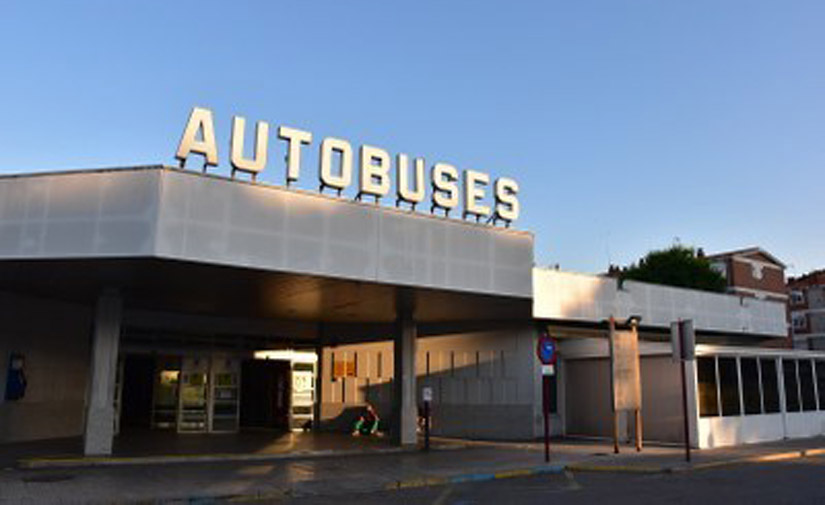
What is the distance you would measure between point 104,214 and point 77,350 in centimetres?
1061

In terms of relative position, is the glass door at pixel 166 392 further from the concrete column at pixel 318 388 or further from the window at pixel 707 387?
the window at pixel 707 387

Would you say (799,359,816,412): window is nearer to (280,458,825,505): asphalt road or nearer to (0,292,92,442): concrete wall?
(280,458,825,505): asphalt road

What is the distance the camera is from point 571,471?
640 inches

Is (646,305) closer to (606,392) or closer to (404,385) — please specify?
(606,392)

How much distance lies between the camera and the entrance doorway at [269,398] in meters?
28.8

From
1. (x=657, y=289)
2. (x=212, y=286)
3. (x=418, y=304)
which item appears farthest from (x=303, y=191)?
(x=657, y=289)

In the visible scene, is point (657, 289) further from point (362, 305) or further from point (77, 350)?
point (77, 350)

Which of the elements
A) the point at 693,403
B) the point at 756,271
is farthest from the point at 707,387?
the point at 756,271

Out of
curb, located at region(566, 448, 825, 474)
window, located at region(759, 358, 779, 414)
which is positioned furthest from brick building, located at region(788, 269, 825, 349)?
curb, located at region(566, 448, 825, 474)

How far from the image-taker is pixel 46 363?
73.8ft

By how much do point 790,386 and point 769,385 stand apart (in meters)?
1.38

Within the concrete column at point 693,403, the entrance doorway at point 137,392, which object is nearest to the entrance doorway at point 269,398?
the entrance doorway at point 137,392

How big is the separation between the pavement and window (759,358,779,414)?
2.04m

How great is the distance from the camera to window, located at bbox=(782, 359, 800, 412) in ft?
79.3
